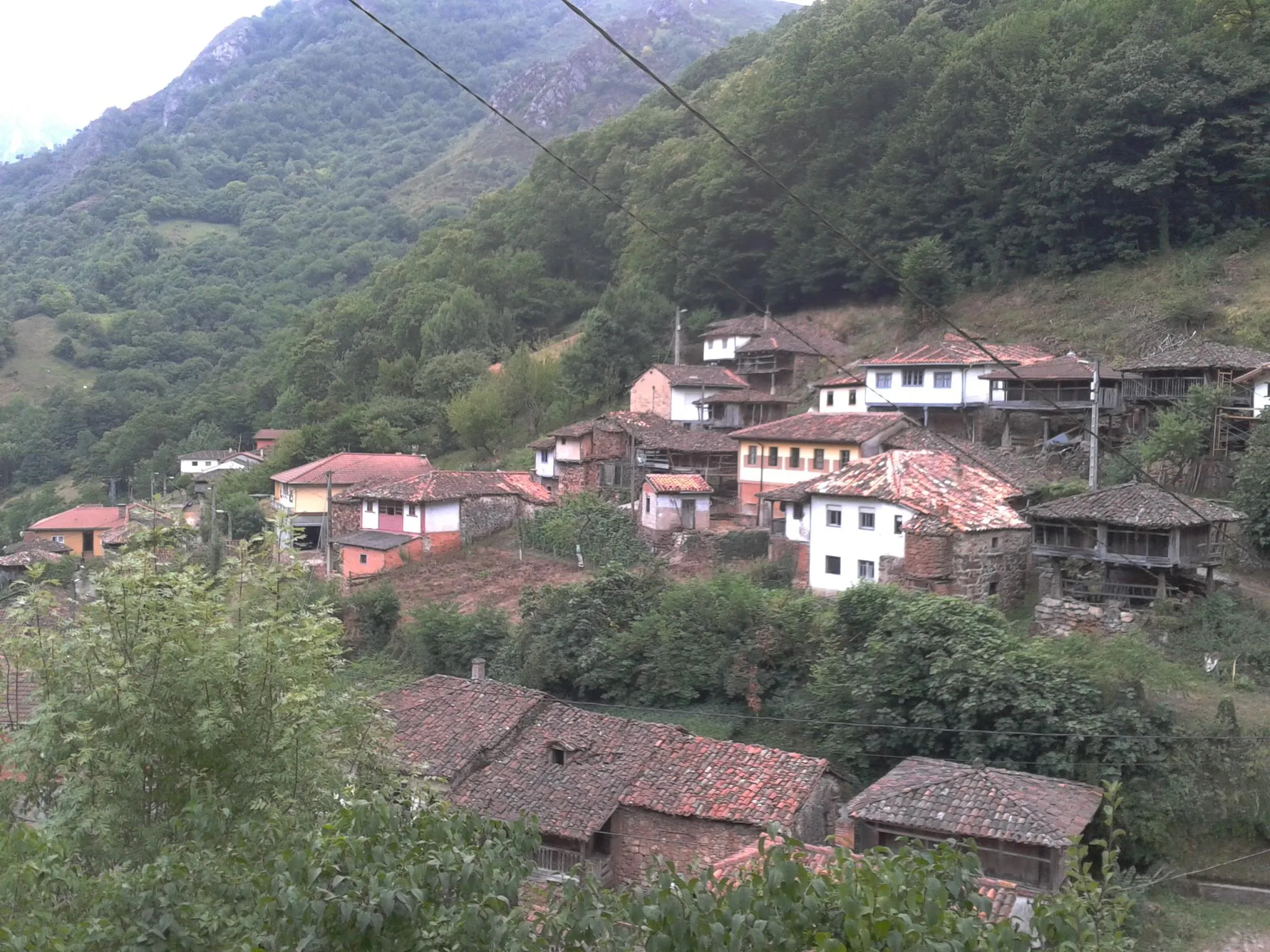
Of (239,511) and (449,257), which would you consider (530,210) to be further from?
(239,511)

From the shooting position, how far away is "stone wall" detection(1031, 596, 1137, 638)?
64.7 ft

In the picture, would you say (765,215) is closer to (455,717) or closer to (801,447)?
(801,447)

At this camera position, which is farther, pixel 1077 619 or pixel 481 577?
pixel 481 577

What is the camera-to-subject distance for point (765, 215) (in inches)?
1964

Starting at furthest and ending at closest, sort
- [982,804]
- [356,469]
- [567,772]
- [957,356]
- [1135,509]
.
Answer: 1. [356,469]
2. [957,356]
3. [1135,509]
4. [567,772]
5. [982,804]

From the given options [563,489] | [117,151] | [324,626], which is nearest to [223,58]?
[117,151]

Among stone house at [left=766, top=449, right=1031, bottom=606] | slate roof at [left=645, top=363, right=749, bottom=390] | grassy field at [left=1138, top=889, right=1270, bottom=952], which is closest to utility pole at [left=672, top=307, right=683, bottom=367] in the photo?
slate roof at [left=645, top=363, right=749, bottom=390]

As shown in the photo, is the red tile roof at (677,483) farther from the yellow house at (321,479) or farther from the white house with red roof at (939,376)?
the yellow house at (321,479)

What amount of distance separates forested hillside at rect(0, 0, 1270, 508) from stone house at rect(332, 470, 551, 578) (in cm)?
1182

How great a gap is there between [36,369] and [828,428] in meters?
74.3

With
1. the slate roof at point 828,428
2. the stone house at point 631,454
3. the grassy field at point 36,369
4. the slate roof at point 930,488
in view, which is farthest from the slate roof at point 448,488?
the grassy field at point 36,369

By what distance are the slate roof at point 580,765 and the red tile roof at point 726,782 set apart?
0.02m

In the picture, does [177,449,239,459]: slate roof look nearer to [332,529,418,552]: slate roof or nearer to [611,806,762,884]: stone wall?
[332,529,418,552]: slate roof

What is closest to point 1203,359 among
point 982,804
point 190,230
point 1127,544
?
point 1127,544
